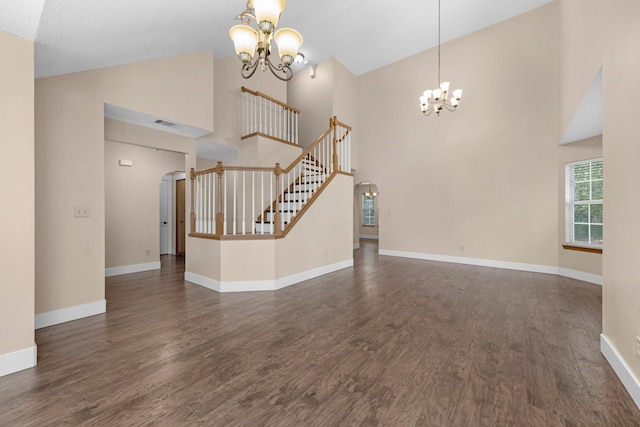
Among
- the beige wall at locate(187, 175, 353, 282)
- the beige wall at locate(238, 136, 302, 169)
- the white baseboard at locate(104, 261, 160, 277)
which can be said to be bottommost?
the white baseboard at locate(104, 261, 160, 277)

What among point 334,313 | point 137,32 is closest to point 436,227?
point 334,313

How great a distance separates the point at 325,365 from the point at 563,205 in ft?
17.8

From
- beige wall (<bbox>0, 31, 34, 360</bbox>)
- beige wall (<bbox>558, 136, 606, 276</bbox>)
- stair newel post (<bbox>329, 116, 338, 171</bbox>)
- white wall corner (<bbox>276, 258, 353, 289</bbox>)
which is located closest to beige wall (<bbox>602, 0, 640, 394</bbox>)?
beige wall (<bbox>558, 136, 606, 276</bbox>)

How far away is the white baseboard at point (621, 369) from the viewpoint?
5.42ft

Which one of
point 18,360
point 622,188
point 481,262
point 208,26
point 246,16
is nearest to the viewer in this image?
point 622,188

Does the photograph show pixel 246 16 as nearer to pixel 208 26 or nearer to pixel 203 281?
pixel 208 26

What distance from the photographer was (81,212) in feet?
10.2

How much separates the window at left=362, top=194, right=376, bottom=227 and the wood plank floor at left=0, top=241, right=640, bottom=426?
816cm

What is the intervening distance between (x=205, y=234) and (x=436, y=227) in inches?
201

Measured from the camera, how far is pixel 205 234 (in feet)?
13.8

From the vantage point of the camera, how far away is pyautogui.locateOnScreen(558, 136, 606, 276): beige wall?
14.7 ft

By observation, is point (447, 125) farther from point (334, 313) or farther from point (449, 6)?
point (334, 313)

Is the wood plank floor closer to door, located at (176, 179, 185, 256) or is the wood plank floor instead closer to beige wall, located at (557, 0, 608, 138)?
beige wall, located at (557, 0, 608, 138)

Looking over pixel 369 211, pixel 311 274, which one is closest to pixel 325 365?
pixel 311 274
